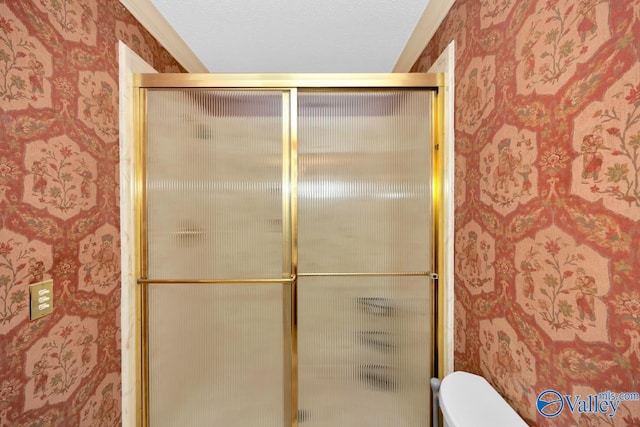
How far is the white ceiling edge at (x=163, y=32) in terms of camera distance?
4.87 feet

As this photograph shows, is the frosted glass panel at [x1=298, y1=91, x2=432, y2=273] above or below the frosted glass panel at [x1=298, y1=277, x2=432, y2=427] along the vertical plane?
above

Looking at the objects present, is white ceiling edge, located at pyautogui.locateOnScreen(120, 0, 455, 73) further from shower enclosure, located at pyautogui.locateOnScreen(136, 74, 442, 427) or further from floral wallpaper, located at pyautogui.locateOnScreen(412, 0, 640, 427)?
shower enclosure, located at pyautogui.locateOnScreen(136, 74, 442, 427)

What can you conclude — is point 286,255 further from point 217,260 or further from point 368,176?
point 368,176

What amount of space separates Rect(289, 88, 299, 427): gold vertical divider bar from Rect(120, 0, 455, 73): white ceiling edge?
2.96 feet

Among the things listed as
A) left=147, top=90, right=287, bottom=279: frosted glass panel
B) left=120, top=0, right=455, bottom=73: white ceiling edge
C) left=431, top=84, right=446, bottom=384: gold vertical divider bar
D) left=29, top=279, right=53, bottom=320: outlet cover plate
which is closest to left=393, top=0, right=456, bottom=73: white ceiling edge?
left=120, top=0, right=455, bottom=73: white ceiling edge

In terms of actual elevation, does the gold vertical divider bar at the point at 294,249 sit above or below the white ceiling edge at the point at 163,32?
below

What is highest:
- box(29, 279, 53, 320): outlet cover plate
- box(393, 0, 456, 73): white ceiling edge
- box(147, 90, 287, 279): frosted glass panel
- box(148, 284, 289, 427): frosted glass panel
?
box(393, 0, 456, 73): white ceiling edge

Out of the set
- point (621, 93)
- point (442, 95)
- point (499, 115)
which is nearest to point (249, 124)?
point (442, 95)

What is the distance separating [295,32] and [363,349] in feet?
6.64

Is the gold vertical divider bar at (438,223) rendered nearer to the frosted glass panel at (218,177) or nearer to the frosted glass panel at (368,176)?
the frosted glass panel at (368,176)

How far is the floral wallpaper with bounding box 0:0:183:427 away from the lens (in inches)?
36.1

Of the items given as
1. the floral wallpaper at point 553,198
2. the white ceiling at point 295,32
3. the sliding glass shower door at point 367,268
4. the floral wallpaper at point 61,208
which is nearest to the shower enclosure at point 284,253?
the sliding glass shower door at point 367,268

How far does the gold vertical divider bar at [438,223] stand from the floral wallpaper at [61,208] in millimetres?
1732

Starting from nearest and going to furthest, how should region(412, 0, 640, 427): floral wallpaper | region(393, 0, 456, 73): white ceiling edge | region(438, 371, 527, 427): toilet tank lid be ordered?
1. region(412, 0, 640, 427): floral wallpaper
2. region(438, 371, 527, 427): toilet tank lid
3. region(393, 0, 456, 73): white ceiling edge
